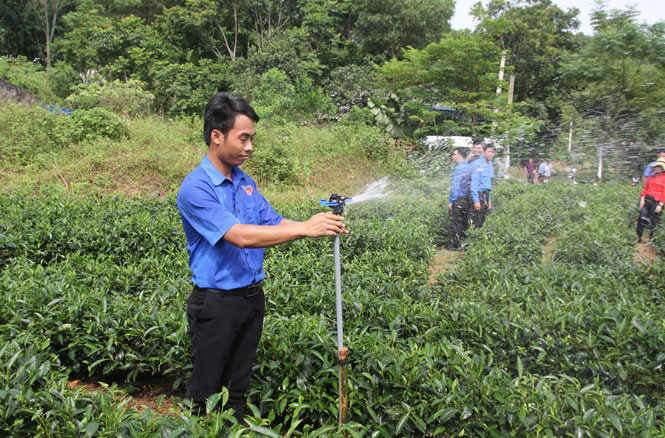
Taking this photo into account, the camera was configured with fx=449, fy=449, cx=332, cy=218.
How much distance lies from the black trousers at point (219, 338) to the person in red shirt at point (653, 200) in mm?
8290

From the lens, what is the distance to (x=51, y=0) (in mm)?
23938

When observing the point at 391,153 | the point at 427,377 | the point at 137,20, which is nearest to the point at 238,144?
the point at 427,377

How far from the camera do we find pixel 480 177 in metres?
7.39

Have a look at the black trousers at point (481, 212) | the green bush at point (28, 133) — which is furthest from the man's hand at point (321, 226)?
the green bush at point (28, 133)

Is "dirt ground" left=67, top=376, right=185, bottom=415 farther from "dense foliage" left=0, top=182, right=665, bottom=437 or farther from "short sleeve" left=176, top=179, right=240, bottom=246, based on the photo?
"short sleeve" left=176, top=179, right=240, bottom=246

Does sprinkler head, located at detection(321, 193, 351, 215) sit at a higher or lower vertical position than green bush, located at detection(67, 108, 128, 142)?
lower

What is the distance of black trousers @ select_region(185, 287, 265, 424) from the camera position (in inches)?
89.7

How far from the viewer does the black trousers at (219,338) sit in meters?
2.28

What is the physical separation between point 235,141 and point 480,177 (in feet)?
19.4

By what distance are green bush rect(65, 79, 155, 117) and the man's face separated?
1253cm

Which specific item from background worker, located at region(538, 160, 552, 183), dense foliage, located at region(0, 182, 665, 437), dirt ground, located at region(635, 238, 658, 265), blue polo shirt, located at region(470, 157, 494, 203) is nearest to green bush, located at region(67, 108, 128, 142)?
dense foliage, located at region(0, 182, 665, 437)

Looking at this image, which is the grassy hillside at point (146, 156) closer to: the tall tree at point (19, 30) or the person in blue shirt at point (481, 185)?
the person in blue shirt at point (481, 185)

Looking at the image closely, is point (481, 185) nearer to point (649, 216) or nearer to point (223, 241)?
point (649, 216)

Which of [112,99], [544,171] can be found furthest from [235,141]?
[544,171]
